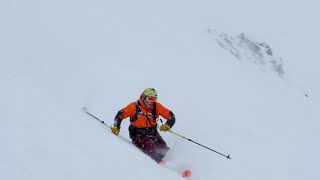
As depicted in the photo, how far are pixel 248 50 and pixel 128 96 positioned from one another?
18.2 metres

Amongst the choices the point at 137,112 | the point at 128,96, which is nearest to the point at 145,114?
the point at 137,112

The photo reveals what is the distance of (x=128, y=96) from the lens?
1517cm

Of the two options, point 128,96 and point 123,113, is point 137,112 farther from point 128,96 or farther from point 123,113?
point 128,96

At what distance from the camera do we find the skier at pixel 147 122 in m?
11.0

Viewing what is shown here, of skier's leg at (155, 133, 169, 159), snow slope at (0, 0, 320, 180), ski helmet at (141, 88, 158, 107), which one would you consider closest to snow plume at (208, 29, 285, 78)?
snow slope at (0, 0, 320, 180)

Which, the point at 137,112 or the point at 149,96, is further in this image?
the point at 137,112

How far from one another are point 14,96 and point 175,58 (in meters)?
14.2

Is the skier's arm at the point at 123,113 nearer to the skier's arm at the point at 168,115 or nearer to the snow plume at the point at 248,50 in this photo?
the skier's arm at the point at 168,115

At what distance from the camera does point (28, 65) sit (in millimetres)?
13008

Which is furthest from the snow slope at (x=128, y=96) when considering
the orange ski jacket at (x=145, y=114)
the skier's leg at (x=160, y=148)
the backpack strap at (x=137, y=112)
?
the backpack strap at (x=137, y=112)

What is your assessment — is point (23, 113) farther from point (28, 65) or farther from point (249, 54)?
point (249, 54)

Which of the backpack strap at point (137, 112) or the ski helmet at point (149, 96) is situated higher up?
the ski helmet at point (149, 96)

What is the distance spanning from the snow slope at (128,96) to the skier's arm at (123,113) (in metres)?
0.71

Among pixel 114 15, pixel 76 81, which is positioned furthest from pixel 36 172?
pixel 114 15
